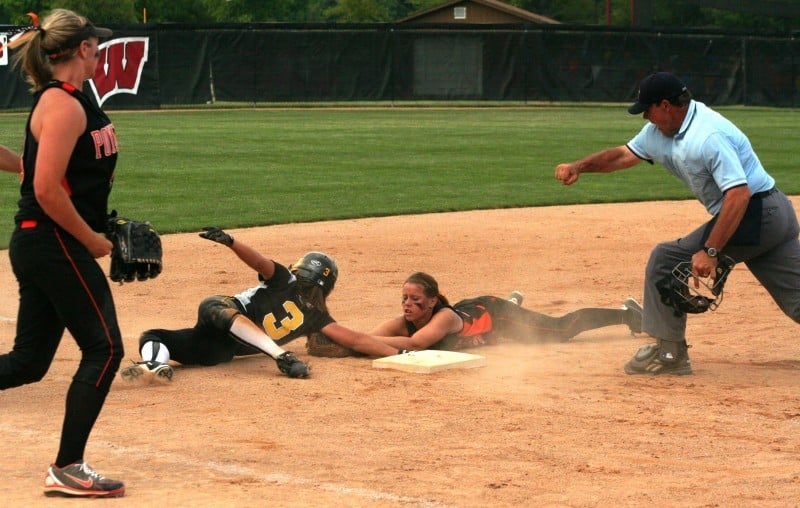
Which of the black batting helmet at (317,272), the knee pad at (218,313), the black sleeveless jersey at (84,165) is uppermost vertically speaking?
the black sleeveless jersey at (84,165)

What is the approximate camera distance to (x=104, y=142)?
195 inches

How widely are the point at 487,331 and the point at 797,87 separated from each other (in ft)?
108

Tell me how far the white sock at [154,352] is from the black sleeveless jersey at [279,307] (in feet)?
1.92

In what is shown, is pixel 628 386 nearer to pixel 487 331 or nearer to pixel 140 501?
pixel 487 331

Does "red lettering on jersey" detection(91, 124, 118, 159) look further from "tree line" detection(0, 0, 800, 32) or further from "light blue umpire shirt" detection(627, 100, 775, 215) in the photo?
"tree line" detection(0, 0, 800, 32)

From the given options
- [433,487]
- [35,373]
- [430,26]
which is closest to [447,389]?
[433,487]

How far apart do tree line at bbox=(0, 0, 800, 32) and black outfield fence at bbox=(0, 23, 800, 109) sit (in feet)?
31.1

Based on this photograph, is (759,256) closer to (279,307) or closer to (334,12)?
(279,307)

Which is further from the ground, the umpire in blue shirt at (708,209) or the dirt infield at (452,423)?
the umpire in blue shirt at (708,209)

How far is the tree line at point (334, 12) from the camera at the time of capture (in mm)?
51156

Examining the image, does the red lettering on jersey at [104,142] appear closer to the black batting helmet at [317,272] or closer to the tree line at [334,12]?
the black batting helmet at [317,272]

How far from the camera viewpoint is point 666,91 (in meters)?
6.90

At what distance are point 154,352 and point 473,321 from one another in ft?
7.15

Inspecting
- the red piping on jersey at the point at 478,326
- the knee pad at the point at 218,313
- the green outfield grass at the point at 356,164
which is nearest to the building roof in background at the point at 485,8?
the green outfield grass at the point at 356,164
